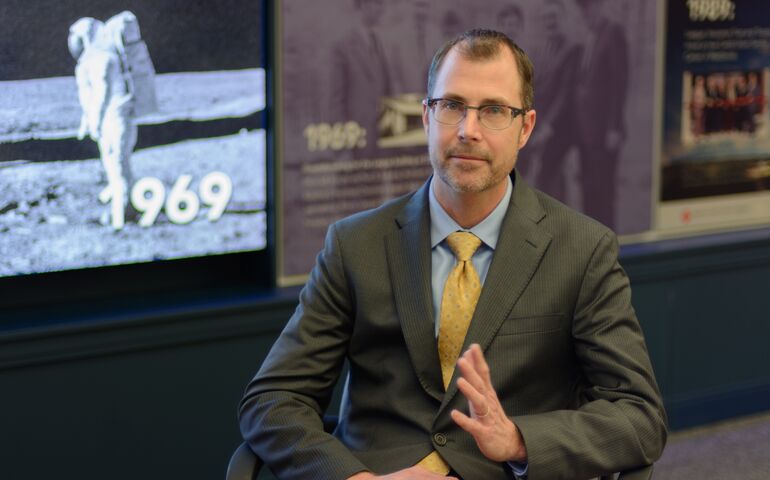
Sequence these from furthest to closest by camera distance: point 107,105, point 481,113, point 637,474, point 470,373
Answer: point 107,105
point 481,113
point 637,474
point 470,373

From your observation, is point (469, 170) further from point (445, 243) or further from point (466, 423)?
point (466, 423)

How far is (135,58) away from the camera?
11.2 ft

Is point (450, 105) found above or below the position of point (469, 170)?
above

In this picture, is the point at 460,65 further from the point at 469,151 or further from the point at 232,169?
the point at 232,169

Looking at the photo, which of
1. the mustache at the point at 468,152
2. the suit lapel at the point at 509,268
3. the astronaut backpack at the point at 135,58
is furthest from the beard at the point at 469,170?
the astronaut backpack at the point at 135,58

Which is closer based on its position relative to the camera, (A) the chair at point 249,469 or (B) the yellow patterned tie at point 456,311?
(A) the chair at point 249,469

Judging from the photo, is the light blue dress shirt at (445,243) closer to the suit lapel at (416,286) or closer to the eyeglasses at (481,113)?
the suit lapel at (416,286)

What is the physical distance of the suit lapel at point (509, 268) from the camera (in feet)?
7.36

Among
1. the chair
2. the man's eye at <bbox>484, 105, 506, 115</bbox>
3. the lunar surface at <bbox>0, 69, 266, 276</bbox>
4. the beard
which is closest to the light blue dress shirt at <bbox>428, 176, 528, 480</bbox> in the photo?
the beard

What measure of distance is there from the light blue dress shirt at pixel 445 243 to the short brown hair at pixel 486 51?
24cm

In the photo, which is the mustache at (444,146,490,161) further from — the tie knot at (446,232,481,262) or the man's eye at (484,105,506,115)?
the tie knot at (446,232,481,262)

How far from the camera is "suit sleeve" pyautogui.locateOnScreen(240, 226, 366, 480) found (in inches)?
85.8

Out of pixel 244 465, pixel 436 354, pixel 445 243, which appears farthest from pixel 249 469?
pixel 445 243

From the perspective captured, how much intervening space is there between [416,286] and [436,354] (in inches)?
5.8
